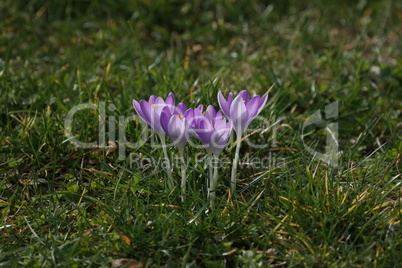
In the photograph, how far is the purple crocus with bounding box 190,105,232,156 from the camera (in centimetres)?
213

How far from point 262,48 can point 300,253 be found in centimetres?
218

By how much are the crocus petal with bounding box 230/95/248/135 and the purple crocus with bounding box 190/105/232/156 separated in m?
→ 0.04

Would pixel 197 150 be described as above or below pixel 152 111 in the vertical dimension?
below

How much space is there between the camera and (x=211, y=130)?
Result: 2.13 metres

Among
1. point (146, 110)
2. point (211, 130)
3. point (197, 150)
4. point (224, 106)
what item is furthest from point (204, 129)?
point (197, 150)

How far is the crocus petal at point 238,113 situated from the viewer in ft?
7.04

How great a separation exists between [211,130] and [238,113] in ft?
0.46

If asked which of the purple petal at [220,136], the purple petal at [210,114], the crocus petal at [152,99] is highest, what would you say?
the crocus petal at [152,99]

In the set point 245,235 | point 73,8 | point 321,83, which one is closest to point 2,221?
point 245,235

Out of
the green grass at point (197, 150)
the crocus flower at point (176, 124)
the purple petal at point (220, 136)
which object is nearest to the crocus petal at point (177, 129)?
the crocus flower at point (176, 124)

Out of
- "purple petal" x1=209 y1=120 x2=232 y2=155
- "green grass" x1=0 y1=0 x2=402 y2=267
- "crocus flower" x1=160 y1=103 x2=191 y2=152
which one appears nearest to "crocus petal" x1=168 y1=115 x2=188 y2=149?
"crocus flower" x1=160 y1=103 x2=191 y2=152

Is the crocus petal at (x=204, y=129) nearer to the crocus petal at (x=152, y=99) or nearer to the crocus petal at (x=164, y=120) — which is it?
the crocus petal at (x=164, y=120)

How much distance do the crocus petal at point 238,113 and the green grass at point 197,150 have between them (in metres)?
0.33

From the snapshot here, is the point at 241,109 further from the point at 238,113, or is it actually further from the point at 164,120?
the point at 164,120
